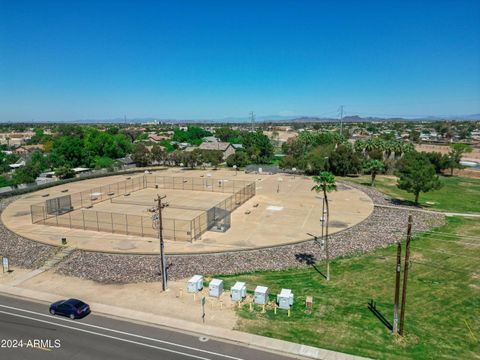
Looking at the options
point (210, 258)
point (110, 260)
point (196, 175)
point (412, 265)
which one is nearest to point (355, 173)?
point (196, 175)

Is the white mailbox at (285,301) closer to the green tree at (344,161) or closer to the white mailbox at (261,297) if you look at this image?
the white mailbox at (261,297)

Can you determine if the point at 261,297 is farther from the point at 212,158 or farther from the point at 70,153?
the point at 70,153

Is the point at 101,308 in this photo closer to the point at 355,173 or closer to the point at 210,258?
the point at 210,258

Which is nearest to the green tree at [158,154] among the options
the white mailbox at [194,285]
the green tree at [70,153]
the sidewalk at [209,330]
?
the green tree at [70,153]

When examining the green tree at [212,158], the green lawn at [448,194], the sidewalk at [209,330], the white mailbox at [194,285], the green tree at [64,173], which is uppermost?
the green tree at [212,158]

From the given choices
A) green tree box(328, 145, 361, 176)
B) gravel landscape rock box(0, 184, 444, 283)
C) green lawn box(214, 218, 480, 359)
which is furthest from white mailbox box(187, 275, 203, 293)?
green tree box(328, 145, 361, 176)

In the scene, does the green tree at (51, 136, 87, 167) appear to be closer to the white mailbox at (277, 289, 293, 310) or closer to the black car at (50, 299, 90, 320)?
the black car at (50, 299, 90, 320)

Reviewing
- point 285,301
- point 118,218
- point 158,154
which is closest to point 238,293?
point 285,301
